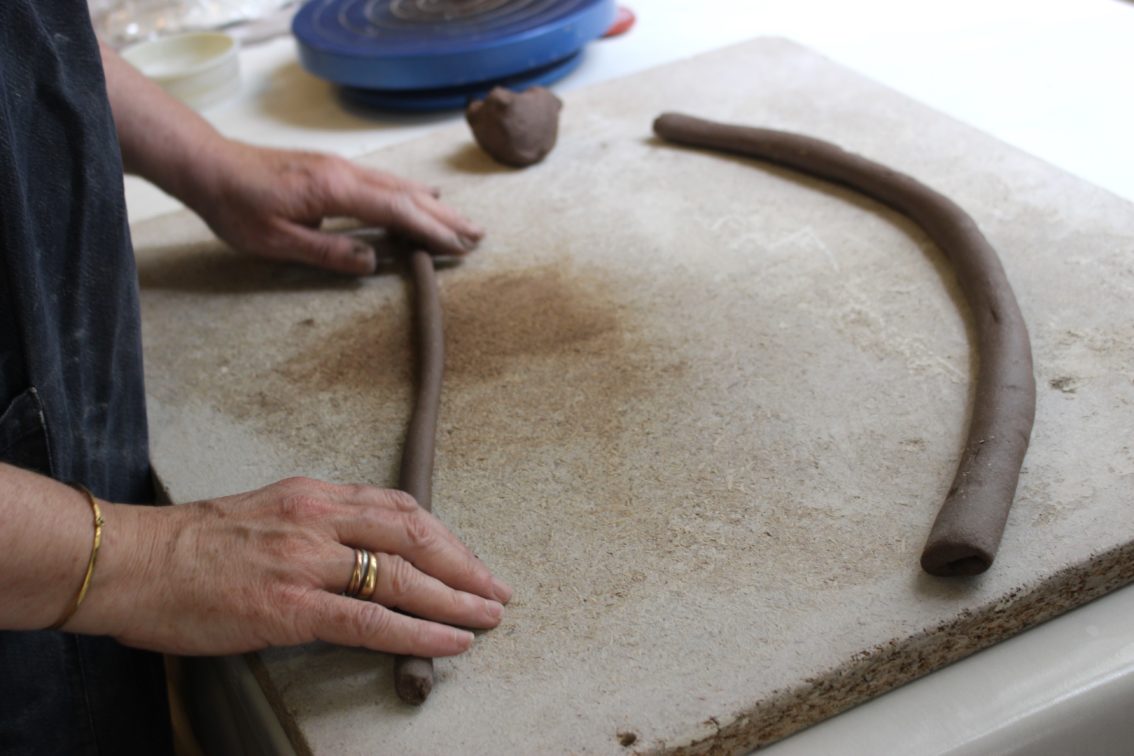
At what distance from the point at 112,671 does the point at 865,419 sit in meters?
0.87

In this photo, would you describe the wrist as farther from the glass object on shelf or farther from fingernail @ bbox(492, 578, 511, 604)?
the glass object on shelf

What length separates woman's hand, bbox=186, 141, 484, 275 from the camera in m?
1.52

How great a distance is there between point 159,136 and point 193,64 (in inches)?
35.1

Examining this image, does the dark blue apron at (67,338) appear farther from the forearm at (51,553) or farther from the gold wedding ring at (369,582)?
the gold wedding ring at (369,582)

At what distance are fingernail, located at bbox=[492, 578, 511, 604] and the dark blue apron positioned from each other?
1.51ft

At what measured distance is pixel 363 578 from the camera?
958 millimetres

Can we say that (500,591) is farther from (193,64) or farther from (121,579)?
(193,64)

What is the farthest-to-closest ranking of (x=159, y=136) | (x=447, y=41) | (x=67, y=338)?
1. (x=447, y=41)
2. (x=159, y=136)
3. (x=67, y=338)

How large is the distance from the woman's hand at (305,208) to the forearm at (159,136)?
0.5 inches

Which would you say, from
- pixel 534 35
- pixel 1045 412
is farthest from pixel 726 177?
pixel 1045 412

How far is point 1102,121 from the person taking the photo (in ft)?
5.62

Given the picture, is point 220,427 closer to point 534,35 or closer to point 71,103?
point 71,103

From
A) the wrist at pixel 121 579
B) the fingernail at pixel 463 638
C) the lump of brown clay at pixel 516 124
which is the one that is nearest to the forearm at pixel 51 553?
the wrist at pixel 121 579

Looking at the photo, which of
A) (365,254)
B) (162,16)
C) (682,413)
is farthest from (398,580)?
(162,16)
